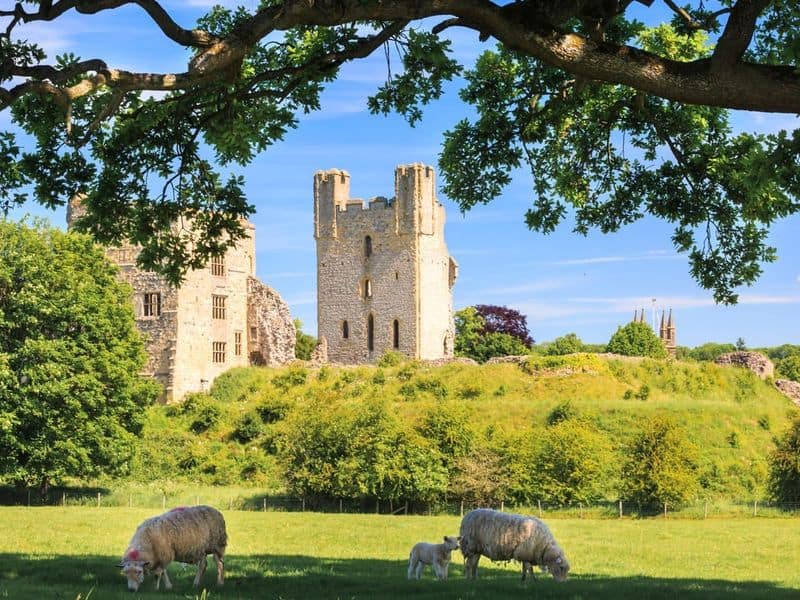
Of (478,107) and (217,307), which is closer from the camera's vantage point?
(478,107)

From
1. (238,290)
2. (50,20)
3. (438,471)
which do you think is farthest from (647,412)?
(50,20)

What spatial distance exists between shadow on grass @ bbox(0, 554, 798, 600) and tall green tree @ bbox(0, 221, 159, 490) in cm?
1897

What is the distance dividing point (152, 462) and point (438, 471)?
15.1 meters

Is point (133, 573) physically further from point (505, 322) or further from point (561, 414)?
point (505, 322)

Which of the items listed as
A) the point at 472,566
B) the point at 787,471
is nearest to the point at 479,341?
the point at 787,471

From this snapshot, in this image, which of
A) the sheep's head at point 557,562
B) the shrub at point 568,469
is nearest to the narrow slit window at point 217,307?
the shrub at point 568,469

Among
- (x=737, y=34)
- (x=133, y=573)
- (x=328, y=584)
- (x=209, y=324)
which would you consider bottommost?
(x=328, y=584)

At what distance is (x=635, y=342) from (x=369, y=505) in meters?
45.0

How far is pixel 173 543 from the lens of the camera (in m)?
15.4

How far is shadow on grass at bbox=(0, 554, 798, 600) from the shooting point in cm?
1409

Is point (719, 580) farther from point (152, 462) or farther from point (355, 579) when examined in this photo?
point (152, 462)

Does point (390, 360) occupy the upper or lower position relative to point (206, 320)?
lower

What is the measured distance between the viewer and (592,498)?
124ft

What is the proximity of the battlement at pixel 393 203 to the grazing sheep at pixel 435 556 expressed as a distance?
50961mm
